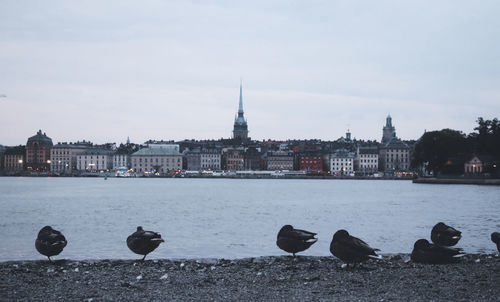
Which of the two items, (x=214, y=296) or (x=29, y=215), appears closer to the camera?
(x=214, y=296)

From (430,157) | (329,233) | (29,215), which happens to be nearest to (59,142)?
(430,157)

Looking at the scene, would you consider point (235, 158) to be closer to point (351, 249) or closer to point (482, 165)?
point (482, 165)

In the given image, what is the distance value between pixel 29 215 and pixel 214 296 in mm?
29507

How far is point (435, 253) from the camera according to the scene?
36.1ft

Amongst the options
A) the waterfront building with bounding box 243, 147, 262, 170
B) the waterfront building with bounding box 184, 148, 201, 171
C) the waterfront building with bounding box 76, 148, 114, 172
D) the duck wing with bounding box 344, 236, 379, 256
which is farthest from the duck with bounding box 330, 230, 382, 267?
the waterfront building with bounding box 76, 148, 114, 172

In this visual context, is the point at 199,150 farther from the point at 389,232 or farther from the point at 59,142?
the point at 389,232

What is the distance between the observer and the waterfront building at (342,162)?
169m

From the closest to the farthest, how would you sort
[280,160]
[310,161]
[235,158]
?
[310,161] → [280,160] → [235,158]

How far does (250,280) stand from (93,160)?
593ft

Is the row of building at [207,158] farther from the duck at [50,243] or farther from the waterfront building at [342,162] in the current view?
the duck at [50,243]

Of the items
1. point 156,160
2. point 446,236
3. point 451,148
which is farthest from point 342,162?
point 446,236

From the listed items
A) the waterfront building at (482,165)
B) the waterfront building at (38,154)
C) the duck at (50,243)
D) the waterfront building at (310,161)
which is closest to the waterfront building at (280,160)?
the waterfront building at (310,161)

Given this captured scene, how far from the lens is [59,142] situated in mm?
194500

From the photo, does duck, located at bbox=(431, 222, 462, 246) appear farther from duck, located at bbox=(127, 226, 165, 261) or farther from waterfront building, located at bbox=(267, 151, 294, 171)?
waterfront building, located at bbox=(267, 151, 294, 171)
